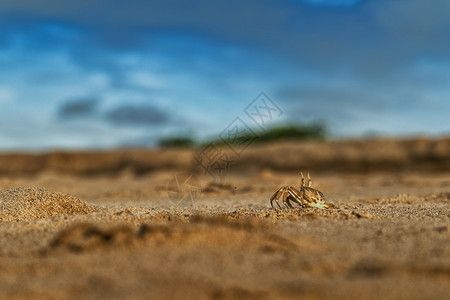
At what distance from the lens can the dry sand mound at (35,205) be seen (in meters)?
6.07

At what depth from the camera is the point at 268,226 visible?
454cm

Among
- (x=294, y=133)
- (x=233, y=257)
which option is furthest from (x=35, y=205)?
(x=294, y=133)

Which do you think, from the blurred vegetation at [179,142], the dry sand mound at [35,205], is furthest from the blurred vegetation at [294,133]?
the dry sand mound at [35,205]

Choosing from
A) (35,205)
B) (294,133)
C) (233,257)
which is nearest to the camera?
(233,257)

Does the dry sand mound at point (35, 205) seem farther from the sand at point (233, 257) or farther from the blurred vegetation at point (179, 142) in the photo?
the blurred vegetation at point (179, 142)

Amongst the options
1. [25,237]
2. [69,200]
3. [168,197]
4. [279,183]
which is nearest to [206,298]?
[25,237]

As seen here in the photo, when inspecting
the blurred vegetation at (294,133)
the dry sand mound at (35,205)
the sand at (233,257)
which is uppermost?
the blurred vegetation at (294,133)

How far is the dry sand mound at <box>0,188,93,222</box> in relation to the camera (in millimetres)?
6066

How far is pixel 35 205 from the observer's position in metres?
6.27

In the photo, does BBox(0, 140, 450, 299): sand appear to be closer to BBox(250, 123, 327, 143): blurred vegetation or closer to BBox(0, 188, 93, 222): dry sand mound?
BBox(0, 188, 93, 222): dry sand mound

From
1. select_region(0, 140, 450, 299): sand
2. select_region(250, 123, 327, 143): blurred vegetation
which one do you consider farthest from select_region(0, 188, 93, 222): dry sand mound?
select_region(250, 123, 327, 143): blurred vegetation

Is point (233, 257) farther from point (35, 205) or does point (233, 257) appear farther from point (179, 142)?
point (179, 142)

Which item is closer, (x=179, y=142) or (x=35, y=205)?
(x=35, y=205)

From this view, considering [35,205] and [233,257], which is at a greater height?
[35,205]
